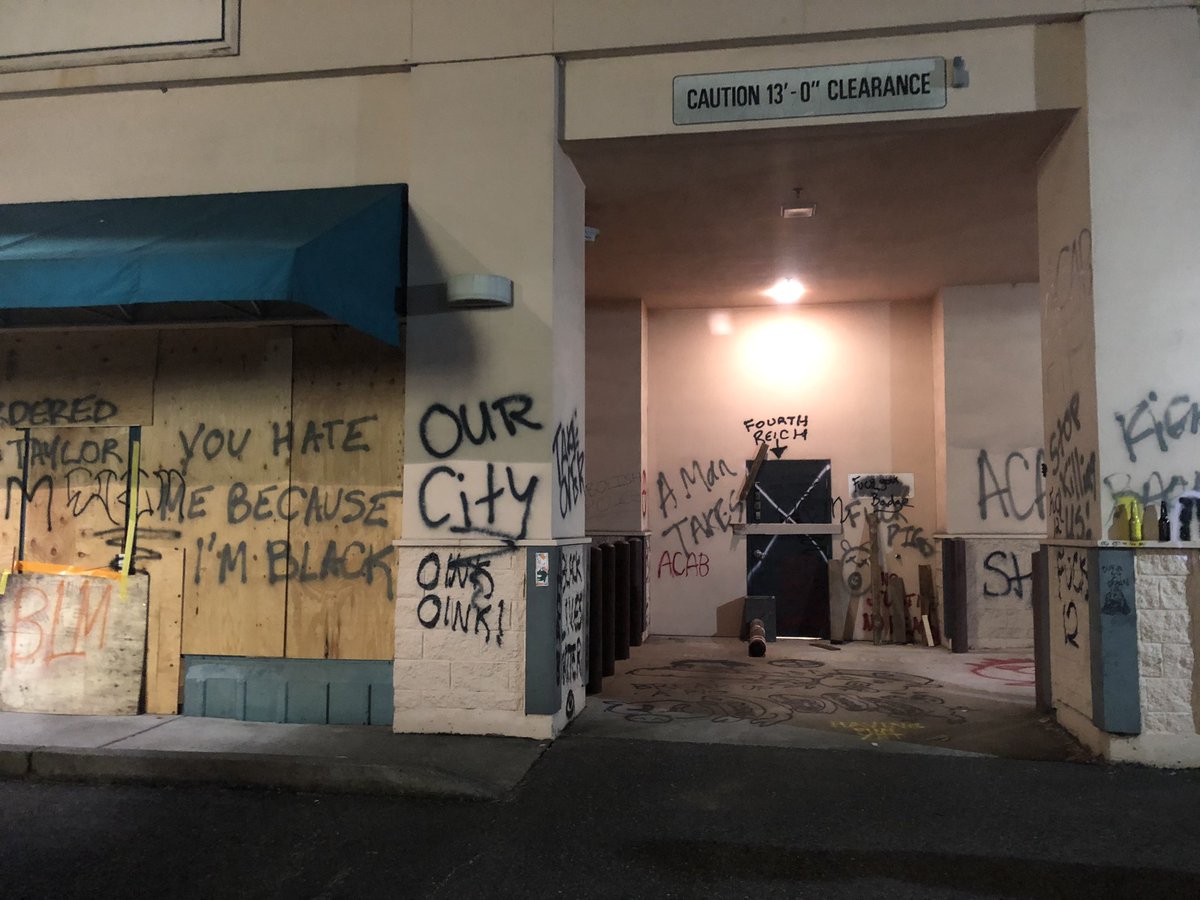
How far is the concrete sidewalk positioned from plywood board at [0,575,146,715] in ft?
1.51

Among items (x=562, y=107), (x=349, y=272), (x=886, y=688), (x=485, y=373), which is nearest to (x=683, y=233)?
(x=562, y=107)

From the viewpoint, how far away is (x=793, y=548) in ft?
38.7

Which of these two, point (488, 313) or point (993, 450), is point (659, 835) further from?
point (993, 450)

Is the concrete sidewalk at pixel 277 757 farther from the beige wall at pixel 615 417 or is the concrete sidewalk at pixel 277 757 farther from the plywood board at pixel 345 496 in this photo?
the beige wall at pixel 615 417

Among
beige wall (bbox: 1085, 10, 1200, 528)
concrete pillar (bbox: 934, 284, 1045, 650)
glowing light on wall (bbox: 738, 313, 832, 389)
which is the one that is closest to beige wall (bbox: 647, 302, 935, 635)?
glowing light on wall (bbox: 738, 313, 832, 389)

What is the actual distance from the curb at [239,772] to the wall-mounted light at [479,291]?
10.9 feet

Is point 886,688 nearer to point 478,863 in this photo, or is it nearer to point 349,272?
point 478,863

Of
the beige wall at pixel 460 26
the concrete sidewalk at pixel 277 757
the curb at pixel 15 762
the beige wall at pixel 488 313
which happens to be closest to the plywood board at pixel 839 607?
the beige wall at pixel 488 313

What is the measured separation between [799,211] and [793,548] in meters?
5.09

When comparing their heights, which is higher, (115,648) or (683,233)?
(683,233)

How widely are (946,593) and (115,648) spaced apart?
9296 mm

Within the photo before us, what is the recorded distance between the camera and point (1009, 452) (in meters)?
10.9

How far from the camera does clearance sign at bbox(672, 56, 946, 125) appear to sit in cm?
641

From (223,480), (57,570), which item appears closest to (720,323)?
(223,480)
